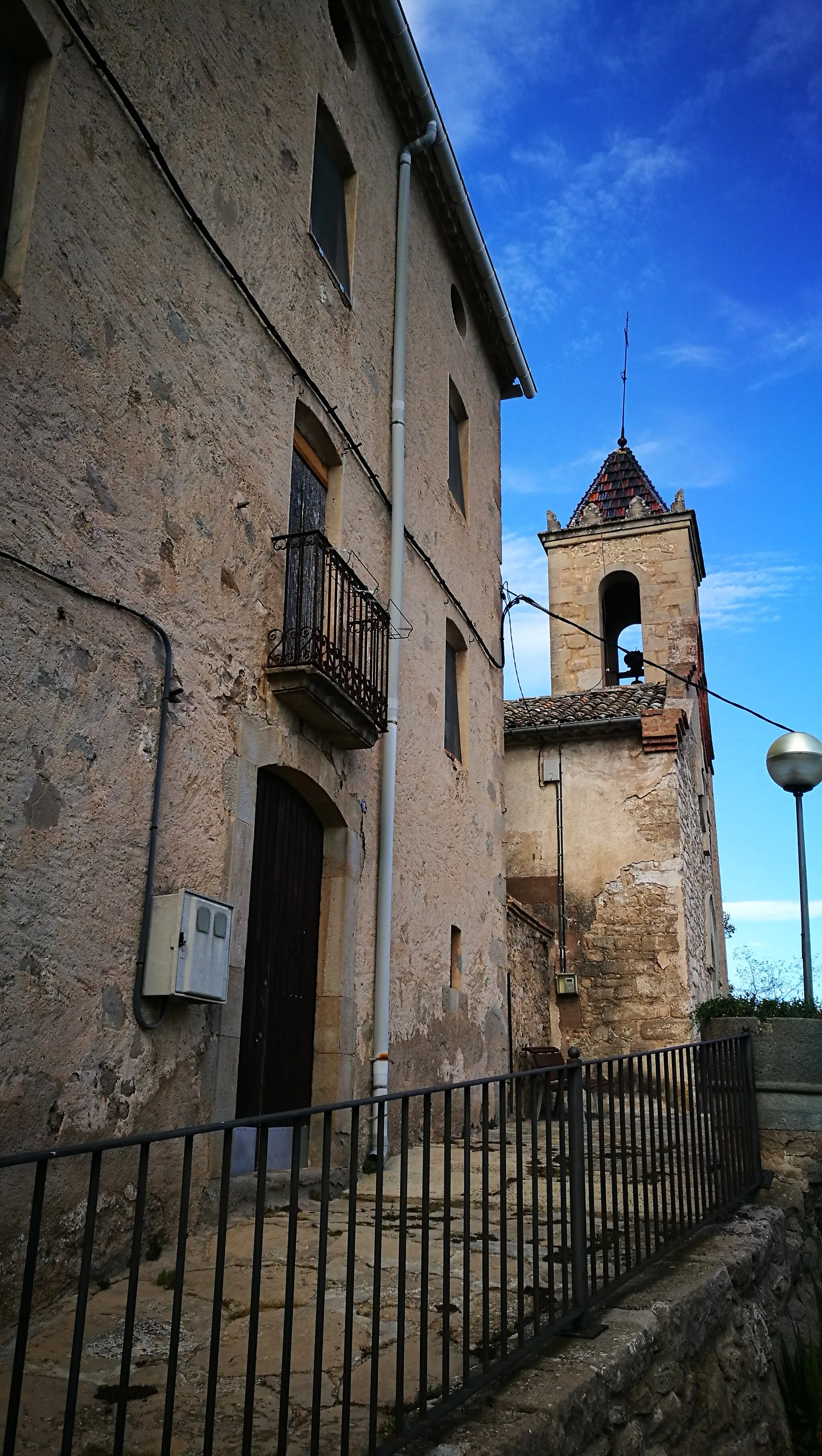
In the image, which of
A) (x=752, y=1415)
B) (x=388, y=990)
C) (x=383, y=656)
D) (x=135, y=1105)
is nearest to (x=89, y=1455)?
(x=135, y=1105)

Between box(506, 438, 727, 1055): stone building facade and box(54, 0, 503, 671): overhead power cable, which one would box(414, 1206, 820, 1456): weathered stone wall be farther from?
box(506, 438, 727, 1055): stone building facade

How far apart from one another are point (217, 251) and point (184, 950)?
159 inches

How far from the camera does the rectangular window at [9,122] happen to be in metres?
4.68

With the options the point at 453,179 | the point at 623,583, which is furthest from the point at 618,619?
the point at 453,179

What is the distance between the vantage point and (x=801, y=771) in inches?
310

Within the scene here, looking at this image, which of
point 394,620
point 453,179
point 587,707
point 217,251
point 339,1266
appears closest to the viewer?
point 339,1266

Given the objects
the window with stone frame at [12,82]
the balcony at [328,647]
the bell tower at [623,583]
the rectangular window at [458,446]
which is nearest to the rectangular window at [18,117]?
the window with stone frame at [12,82]

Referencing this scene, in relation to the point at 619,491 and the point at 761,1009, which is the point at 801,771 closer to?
the point at 761,1009

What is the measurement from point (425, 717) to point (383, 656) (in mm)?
1334

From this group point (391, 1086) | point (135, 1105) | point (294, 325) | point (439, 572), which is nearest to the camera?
point (135, 1105)

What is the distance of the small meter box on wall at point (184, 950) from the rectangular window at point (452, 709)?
509cm

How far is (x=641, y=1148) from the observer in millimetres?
4816

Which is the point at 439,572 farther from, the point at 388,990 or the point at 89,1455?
the point at 89,1455

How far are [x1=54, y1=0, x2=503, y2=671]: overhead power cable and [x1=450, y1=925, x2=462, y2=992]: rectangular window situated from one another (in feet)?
11.2
